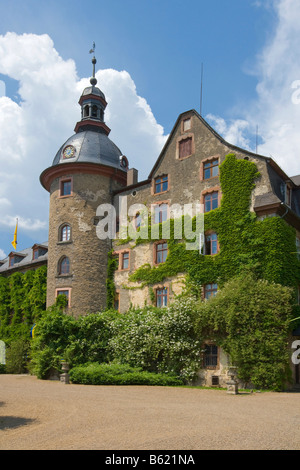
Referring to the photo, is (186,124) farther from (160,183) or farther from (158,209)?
(158,209)

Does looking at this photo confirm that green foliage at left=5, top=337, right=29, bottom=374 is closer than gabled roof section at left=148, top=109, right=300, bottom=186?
No

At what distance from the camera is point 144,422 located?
11141 millimetres

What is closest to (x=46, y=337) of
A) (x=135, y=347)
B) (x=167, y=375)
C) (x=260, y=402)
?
(x=135, y=347)

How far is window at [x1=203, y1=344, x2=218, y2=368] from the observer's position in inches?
977

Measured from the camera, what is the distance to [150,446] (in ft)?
28.3

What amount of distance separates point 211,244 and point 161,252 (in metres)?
3.84

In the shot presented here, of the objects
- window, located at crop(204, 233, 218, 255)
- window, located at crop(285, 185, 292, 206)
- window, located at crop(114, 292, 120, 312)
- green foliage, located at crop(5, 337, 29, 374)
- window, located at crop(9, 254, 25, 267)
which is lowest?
green foliage, located at crop(5, 337, 29, 374)

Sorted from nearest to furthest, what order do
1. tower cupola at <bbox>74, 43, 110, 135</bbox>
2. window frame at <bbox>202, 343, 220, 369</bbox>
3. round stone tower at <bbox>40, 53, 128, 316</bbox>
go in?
window frame at <bbox>202, 343, 220, 369</bbox>, round stone tower at <bbox>40, 53, 128, 316</bbox>, tower cupola at <bbox>74, 43, 110, 135</bbox>

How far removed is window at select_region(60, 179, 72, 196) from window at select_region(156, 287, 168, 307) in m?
10.1

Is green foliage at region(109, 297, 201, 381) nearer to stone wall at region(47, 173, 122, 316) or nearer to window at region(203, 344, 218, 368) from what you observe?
window at region(203, 344, 218, 368)

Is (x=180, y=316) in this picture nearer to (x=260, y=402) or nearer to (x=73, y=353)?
(x=73, y=353)

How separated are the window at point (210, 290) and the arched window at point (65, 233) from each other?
11.0 meters

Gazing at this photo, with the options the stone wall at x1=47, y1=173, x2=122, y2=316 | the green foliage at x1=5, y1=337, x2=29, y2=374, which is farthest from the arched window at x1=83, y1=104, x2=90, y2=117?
the green foliage at x1=5, y1=337, x2=29, y2=374

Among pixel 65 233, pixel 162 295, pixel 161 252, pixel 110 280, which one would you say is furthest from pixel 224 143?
pixel 65 233
